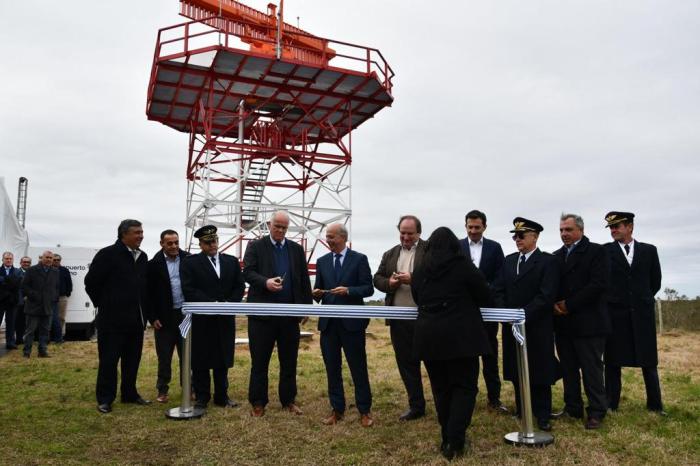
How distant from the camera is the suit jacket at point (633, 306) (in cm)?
596

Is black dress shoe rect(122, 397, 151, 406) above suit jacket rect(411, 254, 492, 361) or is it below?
below

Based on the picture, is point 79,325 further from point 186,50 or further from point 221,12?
point 221,12

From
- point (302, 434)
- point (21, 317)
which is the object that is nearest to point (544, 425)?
point (302, 434)

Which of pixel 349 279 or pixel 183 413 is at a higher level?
pixel 349 279

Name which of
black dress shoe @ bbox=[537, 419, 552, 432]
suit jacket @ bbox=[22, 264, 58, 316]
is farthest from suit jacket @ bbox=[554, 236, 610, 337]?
suit jacket @ bbox=[22, 264, 58, 316]

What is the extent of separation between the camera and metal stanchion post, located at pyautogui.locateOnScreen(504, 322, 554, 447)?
489 cm

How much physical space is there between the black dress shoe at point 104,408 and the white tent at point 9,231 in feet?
29.2

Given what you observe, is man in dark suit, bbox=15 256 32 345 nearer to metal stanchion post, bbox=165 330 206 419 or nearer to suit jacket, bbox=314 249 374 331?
metal stanchion post, bbox=165 330 206 419

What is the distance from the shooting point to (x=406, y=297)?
229 inches

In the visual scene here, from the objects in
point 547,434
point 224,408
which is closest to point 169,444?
point 224,408

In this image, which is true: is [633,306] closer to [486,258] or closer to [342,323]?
[486,258]

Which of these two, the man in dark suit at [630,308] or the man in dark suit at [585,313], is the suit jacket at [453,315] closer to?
the man in dark suit at [585,313]

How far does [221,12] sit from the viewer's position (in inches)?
701

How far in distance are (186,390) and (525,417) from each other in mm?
3203
